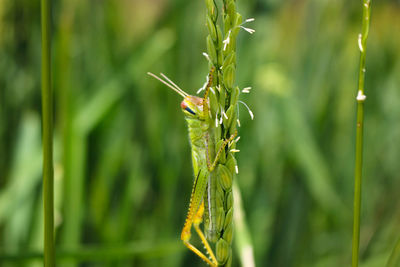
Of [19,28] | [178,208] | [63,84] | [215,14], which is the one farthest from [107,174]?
[215,14]

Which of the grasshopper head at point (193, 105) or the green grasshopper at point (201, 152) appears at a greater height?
the grasshopper head at point (193, 105)

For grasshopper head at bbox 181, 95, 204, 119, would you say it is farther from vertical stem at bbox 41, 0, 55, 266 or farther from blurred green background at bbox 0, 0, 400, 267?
blurred green background at bbox 0, 0, 400, 267

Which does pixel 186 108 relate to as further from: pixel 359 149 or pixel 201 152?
pixel 359 149

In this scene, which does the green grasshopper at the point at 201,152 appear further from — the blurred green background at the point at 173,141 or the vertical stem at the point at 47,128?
the blurred green background at the point at 173,141

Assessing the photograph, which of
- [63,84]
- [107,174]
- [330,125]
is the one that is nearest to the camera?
[63,84]

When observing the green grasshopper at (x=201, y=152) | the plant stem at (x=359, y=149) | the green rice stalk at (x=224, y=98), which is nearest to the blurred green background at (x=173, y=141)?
the green grasshopper at (x=201, y=152)

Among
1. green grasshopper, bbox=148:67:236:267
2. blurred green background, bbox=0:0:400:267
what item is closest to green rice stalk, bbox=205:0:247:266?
green grasshopper, bbox=148:67:236:267

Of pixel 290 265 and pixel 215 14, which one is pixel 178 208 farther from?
pixel 215 14

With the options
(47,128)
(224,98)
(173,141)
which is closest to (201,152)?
(224,98)
